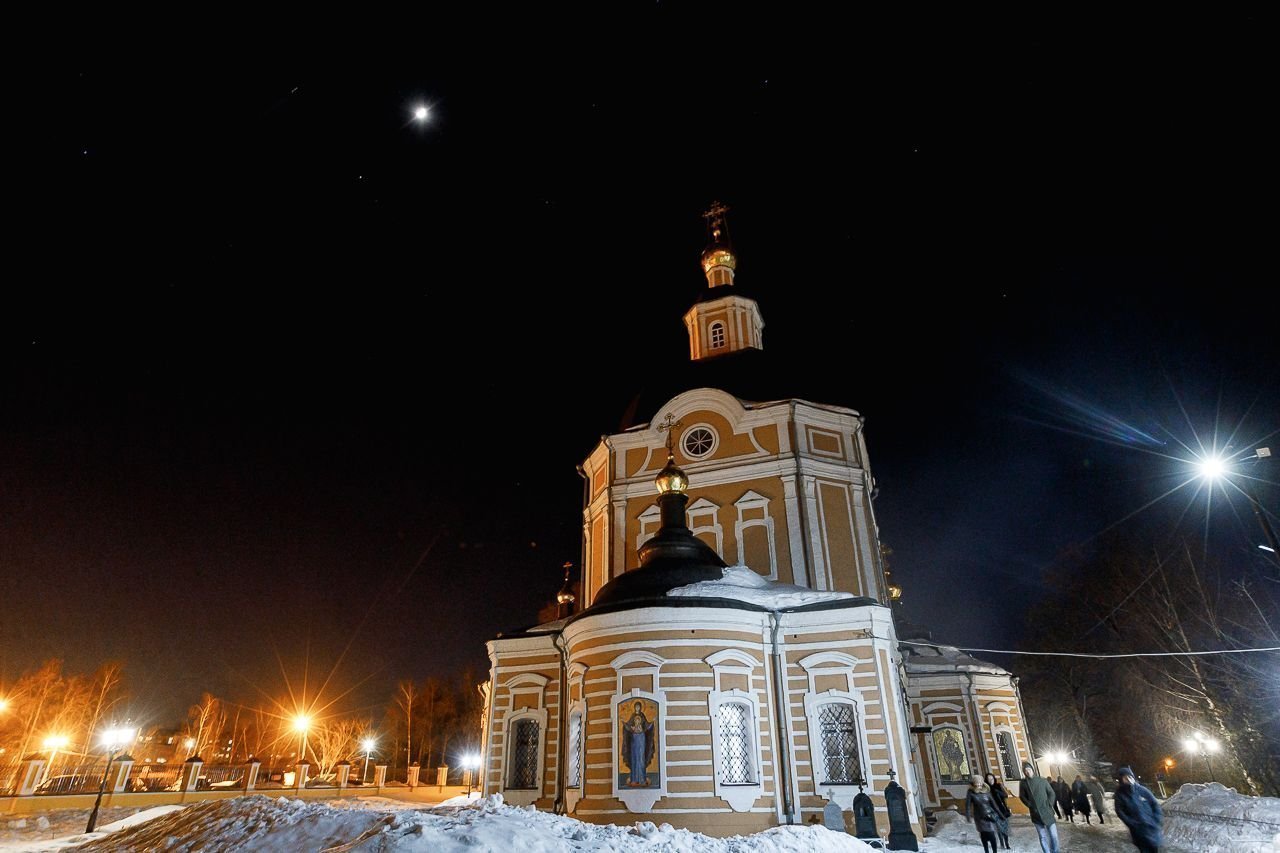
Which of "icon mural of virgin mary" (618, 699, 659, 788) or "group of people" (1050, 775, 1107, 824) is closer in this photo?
"icon mural of virgin mary" (618, 699, 659, 788)

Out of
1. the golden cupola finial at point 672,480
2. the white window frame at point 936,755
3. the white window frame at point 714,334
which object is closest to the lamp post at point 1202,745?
the white window frame at point 936,755

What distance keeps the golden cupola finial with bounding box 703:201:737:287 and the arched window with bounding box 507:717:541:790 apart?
64.0 feet

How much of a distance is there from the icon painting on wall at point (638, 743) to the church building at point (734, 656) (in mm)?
27

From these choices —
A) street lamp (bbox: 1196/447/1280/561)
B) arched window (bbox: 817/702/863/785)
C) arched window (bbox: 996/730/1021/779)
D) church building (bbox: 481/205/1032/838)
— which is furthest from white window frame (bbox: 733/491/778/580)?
arched window (bbox: 996/730/1021/779)

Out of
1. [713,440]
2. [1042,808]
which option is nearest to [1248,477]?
[1042,808]

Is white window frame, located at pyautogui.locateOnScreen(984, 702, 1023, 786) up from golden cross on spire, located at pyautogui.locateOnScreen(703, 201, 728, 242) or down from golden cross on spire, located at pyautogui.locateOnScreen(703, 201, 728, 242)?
down

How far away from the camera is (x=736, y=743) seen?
14125 millimetres

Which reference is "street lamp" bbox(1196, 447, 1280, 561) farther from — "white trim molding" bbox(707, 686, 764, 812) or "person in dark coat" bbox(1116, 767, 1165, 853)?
"white trim molding" bbox(707, 686, 764, 812)

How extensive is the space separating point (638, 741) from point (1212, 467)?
1056cm

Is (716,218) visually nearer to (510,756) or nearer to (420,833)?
(510,756)

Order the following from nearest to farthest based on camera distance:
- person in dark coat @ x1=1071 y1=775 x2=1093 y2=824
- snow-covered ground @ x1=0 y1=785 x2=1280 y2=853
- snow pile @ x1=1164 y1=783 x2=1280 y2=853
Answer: snow-covered ground @ x1=0 y1=785 x2=1280 y2=853, snow pile @ x1=1164 y1=783 x2=1280 y2=853, person in dark coat @ x1=1071 y1=775 x2=1093 y2=824

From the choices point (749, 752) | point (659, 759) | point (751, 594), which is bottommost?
point (659, 759)

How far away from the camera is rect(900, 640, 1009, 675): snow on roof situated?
2492cm

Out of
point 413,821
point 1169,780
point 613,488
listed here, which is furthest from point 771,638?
point 1169,780
